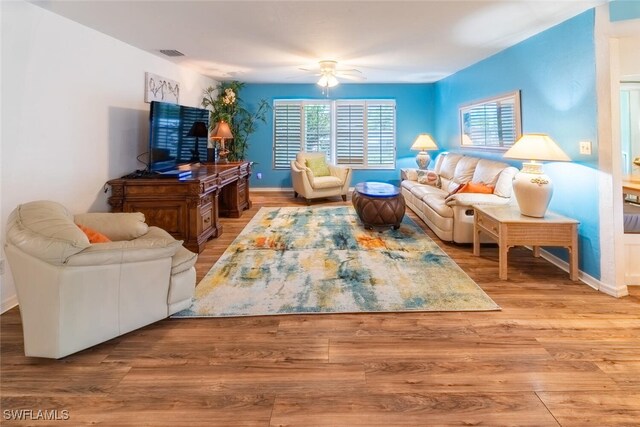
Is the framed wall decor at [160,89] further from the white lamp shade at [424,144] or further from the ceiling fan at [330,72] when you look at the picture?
the white lamp shade at [424,144]

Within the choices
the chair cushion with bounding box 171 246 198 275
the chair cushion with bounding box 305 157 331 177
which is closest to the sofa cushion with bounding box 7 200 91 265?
the chair cushion with bounding box 171 246 198 275

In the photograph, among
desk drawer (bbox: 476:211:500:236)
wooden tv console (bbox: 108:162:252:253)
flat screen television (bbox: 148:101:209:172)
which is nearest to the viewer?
desk drawer (bbox: 476:211:500:236)

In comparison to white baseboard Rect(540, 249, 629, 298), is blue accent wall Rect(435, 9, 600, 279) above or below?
above

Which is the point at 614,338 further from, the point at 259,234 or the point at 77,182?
the point at 77,182

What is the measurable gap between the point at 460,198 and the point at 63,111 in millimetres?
4055

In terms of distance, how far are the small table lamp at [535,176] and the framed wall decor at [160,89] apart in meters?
4.28

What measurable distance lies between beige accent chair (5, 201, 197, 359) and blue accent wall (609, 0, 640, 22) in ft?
12.3

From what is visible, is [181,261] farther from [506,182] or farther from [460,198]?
[506,182]

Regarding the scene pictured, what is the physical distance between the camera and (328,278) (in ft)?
10.7

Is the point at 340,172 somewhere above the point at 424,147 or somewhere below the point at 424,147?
below

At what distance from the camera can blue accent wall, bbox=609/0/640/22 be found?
2.75 metres

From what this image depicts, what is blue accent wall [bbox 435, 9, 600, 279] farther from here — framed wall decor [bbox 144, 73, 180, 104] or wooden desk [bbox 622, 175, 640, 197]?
framed wall decor [bbox 144, 73, 180, 104]

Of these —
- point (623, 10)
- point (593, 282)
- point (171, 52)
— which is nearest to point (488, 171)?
point (593, 282)

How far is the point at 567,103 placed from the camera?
3.39m
